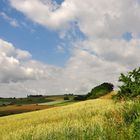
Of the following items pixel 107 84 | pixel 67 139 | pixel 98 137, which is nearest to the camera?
pixel 98 137

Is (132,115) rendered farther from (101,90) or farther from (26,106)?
(101,90)

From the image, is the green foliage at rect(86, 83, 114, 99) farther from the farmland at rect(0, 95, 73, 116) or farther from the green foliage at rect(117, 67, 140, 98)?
the green foliage at rect(117, 67, 140, 98)

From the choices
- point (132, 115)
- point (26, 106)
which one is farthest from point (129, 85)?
point (26, 106)

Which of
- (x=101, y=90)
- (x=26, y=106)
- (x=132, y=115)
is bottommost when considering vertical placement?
(x=132, y=115)

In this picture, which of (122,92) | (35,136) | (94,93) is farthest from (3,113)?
(35,136)

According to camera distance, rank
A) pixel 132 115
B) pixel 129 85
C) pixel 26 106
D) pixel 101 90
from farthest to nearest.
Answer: pixel 101 90, pixel 26 106, pixel 129 85, pixel 132 115

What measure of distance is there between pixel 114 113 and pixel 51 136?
8.09 feet

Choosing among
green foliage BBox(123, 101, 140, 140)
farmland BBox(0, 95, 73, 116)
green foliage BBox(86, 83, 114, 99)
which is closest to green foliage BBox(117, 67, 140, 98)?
green foliage BBox(123, 101, 140, 140)

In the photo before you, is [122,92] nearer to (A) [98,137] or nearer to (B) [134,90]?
(B) [134,90]

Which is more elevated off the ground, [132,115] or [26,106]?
Answer: [26,106]

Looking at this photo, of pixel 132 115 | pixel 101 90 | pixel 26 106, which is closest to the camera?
pixel 132 115

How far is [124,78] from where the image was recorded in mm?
26703

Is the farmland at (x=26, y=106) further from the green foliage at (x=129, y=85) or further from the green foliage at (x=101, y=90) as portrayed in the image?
the green foliage at (x=129, y=85)

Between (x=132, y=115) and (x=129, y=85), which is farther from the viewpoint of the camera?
(x=129, y=85)
